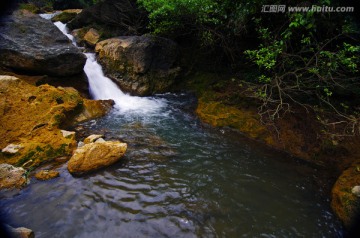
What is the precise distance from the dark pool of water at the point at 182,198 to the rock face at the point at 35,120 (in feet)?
2.62

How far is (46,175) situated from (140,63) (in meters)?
6.52

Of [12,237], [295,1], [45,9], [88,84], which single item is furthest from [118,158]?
[45,9]

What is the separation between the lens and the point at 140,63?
9945 millimetres

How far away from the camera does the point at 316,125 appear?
21.0 feet

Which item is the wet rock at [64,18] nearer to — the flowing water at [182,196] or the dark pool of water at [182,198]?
the flowing water at [182,196]

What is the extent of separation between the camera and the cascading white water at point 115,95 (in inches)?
343

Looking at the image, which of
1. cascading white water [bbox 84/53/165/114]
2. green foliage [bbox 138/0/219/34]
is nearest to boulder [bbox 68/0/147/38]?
green foliage [bbox 138/0/219/34]

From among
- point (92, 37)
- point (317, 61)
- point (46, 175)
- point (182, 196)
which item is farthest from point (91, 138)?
point (92, 37)

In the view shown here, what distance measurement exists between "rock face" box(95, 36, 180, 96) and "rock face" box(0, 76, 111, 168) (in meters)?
2.79

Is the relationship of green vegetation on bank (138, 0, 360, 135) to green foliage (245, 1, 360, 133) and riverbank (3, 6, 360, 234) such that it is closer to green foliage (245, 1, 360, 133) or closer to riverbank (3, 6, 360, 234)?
green foliage (245, 1, 360, 133)

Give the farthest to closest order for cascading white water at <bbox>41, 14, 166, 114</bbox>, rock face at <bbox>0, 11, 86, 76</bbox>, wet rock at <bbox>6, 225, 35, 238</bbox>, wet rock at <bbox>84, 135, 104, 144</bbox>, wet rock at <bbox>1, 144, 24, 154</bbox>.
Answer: cascading white water at <bbox>41, 14, 166, 114</bbox>
rock face at <bbox>0, 11, 86, 76</bbox>
wet rock at <bbox>84, 135, 104, 144</bbox>
wet rock at <bbox>1, 144, 24, 154</bbox>
wet rock at <bbox>6, 225, 35, 238</bbox>

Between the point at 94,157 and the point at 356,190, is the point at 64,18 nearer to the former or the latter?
the point at 94,157

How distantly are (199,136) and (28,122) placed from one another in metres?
4.55

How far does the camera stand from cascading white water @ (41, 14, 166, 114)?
8.70 m
